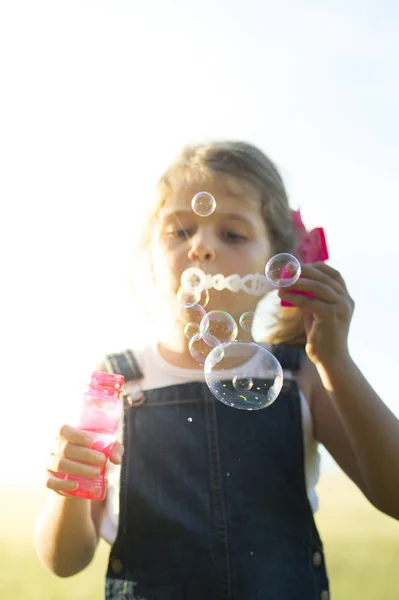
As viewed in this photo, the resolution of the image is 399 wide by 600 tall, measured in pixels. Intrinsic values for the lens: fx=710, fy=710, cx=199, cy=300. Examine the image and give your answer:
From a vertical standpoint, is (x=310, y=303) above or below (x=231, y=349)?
above

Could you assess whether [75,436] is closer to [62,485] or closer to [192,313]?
[62,485]

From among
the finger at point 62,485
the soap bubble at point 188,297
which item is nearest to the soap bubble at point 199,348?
the soap bubble at point 188,297

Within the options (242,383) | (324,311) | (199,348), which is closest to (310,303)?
(324,311)

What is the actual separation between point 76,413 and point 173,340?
0.66 meters

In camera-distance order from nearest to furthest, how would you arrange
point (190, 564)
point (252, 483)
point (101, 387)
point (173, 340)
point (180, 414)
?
point (101, 387) < point (190, 564) < point (252, 483) < point (180, 414) < point (173, 340)

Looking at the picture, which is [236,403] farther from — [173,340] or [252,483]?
[173,340]

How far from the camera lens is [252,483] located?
5.84 feet

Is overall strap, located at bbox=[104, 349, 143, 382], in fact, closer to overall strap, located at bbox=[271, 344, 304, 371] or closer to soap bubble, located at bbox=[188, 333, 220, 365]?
soap bubble, located at bbox=[188, 333, 220, 365]

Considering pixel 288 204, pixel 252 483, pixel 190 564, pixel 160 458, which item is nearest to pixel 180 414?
pixel 160 458

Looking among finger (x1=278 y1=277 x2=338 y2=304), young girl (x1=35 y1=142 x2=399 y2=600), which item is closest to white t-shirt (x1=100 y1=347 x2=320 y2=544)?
young girl (x1=35 y1=142 x2=399 y2=600)

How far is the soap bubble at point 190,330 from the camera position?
81.4 inches

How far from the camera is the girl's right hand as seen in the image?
143cm

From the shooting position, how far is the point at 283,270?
178 cm

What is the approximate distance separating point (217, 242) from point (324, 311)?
0.37 meters
